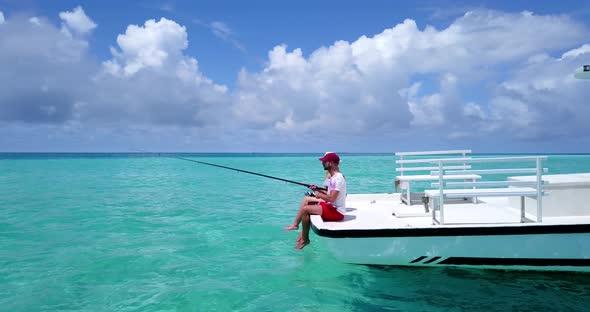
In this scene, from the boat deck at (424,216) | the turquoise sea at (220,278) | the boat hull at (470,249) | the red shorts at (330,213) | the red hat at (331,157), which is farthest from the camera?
the red hat at (331,157)

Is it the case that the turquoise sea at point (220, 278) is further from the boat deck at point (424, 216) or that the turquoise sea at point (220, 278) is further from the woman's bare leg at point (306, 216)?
the boat deck at point (424, 216)

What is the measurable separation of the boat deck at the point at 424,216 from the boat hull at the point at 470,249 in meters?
0.14

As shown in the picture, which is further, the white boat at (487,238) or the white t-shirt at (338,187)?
the white t-shirt at (338,187)

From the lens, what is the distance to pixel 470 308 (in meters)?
5.04

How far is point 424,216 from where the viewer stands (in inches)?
265

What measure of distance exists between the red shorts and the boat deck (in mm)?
92

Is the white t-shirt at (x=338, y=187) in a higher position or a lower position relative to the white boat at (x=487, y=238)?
higher

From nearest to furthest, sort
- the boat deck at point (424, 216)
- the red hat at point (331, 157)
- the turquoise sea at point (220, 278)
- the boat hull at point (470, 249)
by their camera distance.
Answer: the turquoise sea at point (220, 278), the boat hull at point (470, 249), the boat deck at point (424, 216), the red hat at point (331, 157)

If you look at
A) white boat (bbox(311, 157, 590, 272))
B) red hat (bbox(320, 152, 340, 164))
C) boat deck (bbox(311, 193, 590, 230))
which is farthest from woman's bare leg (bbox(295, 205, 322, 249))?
red hat (bbox(320, 152, 340, 164))

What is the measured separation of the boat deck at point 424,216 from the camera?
222 inches

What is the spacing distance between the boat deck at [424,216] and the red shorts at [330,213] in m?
0.09

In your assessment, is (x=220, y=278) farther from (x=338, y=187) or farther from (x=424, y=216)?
(x=424, y=216)

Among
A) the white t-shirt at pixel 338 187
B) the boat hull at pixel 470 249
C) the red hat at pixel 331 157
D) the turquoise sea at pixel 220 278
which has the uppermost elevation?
the red hat at pixel 331 157

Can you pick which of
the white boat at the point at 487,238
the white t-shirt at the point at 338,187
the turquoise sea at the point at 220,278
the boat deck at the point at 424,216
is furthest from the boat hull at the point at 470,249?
the white t-shirt at the point at 338,187
